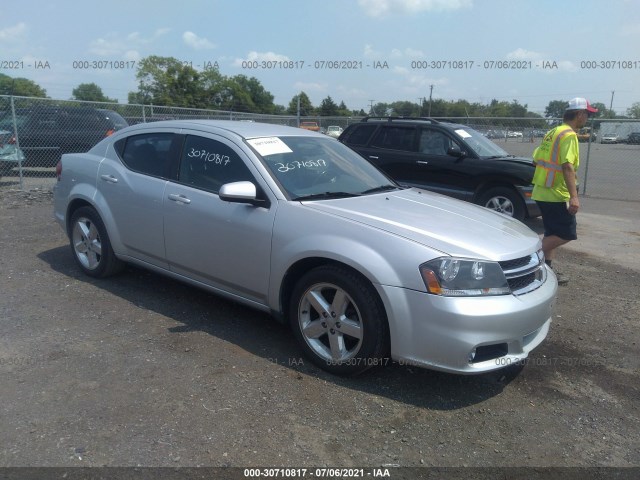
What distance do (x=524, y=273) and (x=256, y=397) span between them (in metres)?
1.91

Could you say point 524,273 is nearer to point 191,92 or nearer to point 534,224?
point 534,224

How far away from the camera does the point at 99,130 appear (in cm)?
1301

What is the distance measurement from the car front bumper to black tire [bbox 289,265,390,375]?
110mm

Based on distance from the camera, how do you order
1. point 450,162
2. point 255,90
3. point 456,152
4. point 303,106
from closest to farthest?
point 456,152 < point 450,162 < point 303,106 < point 255,90

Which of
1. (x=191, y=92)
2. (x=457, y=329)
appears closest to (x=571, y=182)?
(x=457, y=329)

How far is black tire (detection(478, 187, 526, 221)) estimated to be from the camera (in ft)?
29.7

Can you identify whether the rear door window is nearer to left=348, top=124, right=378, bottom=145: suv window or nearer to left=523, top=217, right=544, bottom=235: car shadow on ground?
left=348, top=124, right=378, bottom=145: suv window

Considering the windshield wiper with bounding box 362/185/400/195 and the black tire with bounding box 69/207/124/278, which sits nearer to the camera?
the windshield wiper with bounding box 362/185/400/195

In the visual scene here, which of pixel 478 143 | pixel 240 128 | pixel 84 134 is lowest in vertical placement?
pixel 84 134

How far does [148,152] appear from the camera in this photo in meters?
5.05

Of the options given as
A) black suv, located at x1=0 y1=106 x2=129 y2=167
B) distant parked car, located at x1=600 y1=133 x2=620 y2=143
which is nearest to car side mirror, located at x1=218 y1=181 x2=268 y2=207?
black suv, located at x1=0 y1=106 x2=129 y2=167

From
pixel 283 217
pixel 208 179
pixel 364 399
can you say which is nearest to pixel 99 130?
pixel 208 179

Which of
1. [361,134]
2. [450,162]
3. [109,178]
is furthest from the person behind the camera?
[361,134]

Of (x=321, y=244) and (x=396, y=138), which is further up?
(x=396, y=138)
